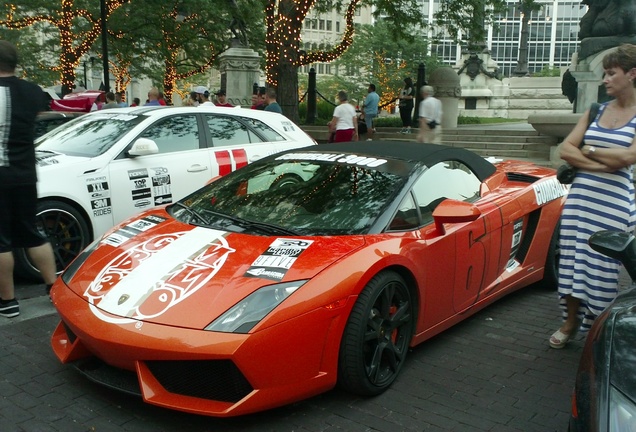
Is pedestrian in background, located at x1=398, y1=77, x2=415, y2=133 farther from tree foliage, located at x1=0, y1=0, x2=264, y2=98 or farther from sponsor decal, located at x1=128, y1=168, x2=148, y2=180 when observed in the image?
sponsor decal, located at x1=128, y1=168, x2=148, y2=180

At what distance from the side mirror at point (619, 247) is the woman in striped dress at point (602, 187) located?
99 cm

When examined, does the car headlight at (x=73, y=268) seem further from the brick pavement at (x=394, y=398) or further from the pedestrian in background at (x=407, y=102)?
the pedestrian in background at (x=407, y=102)

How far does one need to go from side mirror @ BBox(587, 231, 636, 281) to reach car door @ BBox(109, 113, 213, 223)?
4.26 meters

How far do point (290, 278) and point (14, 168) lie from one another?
2.44 metres

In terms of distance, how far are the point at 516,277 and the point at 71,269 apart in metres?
3.26

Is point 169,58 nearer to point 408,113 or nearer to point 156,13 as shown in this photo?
point 156,13

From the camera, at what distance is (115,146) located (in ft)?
19.5

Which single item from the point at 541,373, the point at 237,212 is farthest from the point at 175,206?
the point at 541,373

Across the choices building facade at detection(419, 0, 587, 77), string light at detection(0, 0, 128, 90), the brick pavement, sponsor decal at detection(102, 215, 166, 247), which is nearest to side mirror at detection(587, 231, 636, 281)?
the brick pavement

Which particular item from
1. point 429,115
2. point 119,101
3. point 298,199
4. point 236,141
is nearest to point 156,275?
point 298,199

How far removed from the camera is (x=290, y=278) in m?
3.19

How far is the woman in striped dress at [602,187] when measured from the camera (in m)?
3.78

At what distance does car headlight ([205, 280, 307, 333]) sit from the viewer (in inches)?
116

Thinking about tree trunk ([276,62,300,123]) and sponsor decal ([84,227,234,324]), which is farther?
tree trunk ([276,62,300,123])
